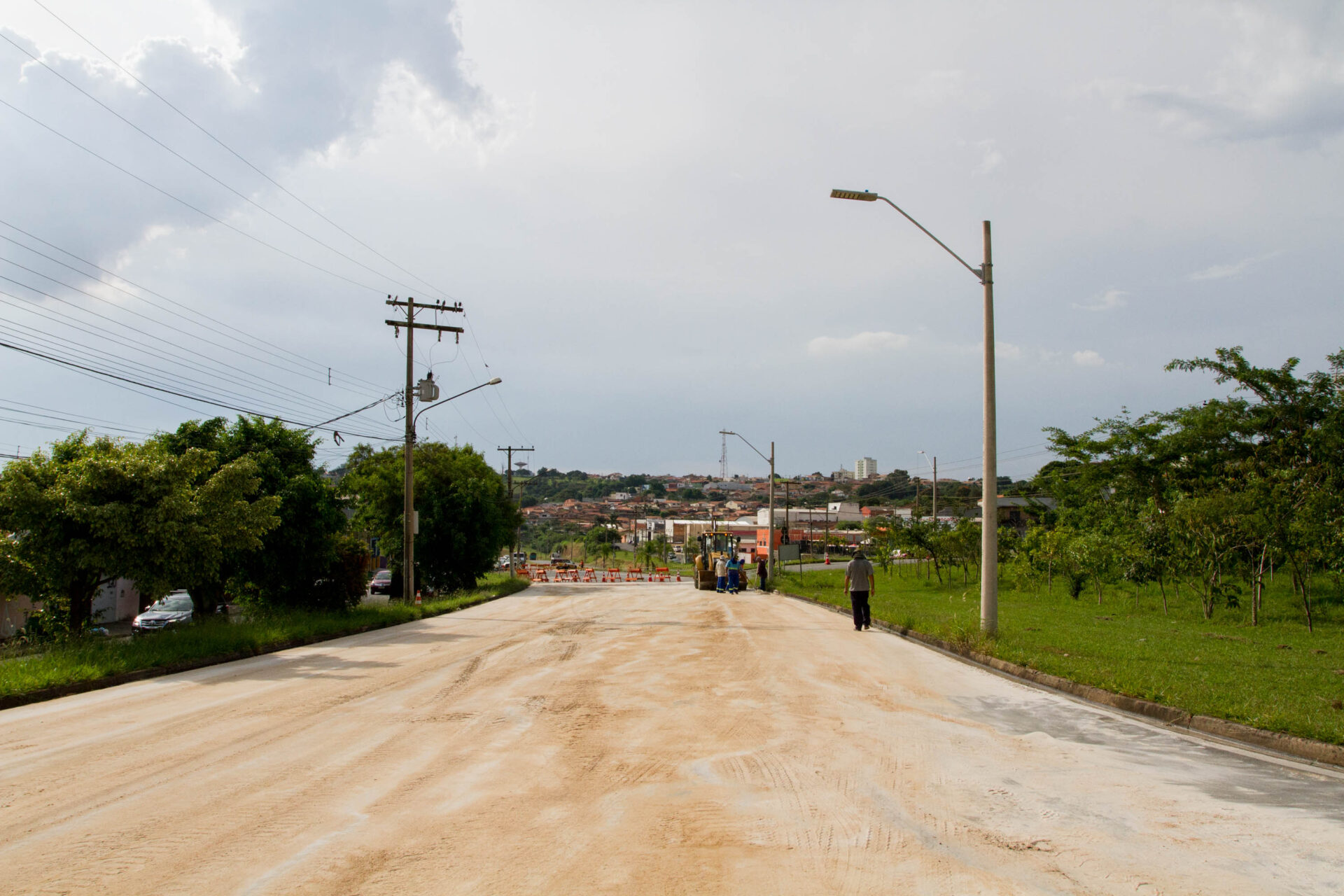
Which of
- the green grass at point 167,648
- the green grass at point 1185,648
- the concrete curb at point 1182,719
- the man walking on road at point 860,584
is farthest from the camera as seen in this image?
the man walking on road at point 860,584

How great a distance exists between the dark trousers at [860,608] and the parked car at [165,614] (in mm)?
19567

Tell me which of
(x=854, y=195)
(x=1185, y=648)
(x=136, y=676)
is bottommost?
(x=136, y=676)

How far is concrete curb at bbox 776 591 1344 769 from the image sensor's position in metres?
7.14

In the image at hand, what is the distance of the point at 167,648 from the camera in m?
13.4

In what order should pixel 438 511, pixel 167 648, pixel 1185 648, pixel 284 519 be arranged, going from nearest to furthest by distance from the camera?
pixel 167 648 < pixel 1185 648 < pixel 284 519 < pixel 438 511

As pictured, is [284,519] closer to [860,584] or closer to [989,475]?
[860,584]

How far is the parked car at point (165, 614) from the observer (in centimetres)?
2700

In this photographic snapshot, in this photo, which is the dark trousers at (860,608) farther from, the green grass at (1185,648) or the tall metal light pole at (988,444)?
the tall metal light pole at (988,444)

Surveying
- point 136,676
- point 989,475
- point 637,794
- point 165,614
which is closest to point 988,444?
point 989,475

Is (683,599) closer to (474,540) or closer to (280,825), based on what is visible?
(474,540)

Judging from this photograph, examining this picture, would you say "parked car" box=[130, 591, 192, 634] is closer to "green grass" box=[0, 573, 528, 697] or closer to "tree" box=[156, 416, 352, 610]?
"tree" box=[156, 416, 352, 610]

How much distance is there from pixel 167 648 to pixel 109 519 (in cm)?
268

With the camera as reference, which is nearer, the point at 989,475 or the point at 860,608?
the point at 989,475

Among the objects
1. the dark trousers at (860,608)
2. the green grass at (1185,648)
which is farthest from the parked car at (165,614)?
the green grass at (1185,648)
